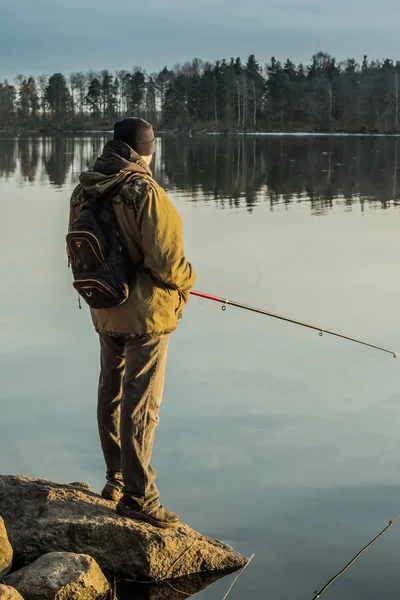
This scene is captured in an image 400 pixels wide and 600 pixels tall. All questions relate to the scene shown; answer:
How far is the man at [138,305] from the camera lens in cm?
418

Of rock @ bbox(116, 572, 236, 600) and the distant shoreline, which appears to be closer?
rock @ bbox(116, 572, 236, 600)

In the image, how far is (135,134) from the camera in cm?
438

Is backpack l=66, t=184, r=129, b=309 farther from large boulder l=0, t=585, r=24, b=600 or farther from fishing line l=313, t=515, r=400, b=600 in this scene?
fishing line l=313, t=515, r=400, b=600

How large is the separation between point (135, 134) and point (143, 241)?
53 cm

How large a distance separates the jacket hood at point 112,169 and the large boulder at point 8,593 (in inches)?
66.6

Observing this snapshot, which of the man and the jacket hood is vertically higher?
the jacket hood

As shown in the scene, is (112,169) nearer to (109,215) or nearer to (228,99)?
(109,215)

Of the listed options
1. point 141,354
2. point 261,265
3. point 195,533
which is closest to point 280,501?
point 195,533

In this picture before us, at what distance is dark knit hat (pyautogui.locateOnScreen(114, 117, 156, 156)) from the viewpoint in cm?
438

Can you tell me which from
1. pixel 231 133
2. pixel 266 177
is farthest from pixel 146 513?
pixel 231 133

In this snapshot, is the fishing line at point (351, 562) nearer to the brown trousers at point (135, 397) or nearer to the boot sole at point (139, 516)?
the boot sole at point (139, 516)

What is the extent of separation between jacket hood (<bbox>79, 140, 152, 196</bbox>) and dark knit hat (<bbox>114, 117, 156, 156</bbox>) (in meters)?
0.04

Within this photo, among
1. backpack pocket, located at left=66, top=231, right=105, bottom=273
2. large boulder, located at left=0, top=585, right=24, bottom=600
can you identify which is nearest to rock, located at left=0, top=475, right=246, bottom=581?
large boulder, located at left=0, top=585, right=24, bottom=600

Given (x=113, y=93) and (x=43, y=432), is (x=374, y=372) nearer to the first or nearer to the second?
(x=43, y=432)
